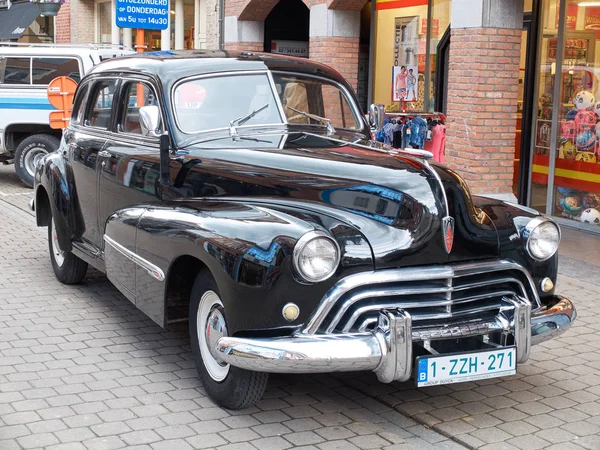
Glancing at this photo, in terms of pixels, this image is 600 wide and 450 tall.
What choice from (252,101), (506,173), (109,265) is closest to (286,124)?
(252,101)

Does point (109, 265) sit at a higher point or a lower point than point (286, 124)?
lower

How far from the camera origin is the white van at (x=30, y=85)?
1290 cm

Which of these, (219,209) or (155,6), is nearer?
(219,209)

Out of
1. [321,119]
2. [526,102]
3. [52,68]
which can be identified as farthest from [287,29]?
[321,119]

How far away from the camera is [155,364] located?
5352 millimetres

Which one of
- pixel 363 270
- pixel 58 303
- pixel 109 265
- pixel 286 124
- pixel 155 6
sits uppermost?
pixel 155 6

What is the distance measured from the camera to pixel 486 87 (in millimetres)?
9477

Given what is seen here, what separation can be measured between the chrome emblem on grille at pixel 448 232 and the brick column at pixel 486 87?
5329 mm

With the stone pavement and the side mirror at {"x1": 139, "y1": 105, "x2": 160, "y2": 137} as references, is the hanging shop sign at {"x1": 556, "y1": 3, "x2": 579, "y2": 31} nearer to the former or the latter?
the stone pavement

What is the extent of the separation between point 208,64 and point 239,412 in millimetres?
2343

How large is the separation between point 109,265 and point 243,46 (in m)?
10.0

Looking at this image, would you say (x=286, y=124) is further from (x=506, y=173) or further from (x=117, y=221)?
(x=506, y=173)

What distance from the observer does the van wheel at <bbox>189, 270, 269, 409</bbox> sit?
174 inches

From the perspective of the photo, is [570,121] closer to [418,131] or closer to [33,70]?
[418,131]
